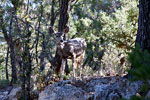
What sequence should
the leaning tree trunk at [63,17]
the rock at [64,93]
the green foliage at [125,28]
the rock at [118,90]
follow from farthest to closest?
the green foliage at [125,28] → the leaning tree trunk at [63,17] → the rock at [64,93] → the rock at [118,90]

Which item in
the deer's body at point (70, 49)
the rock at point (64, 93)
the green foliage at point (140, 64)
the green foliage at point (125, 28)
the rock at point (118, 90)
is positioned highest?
the green foliage at point (125, 28)

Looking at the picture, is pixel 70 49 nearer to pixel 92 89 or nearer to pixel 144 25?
pixel 92 89

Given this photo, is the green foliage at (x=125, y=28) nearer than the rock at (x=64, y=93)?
No

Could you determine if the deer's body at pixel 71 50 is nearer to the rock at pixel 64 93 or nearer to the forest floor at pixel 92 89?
the forest floor at pixel 92 89

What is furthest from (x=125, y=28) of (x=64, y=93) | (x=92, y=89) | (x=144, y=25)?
(x=144, y=25)

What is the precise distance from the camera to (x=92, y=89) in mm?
6797

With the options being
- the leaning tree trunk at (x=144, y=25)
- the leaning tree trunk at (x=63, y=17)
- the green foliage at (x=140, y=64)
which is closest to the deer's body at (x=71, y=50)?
the leaning tree trunk at (x=63, y=17)

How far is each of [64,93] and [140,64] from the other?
4.10 metres

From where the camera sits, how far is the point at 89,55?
20.7 meters

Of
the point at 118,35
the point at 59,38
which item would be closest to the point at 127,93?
the point at 59,38

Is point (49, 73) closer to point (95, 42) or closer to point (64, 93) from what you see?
point (64, 93)

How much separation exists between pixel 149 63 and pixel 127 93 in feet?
8.08

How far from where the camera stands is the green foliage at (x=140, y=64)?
2521mm

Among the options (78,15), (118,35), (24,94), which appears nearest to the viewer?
(24,94)
